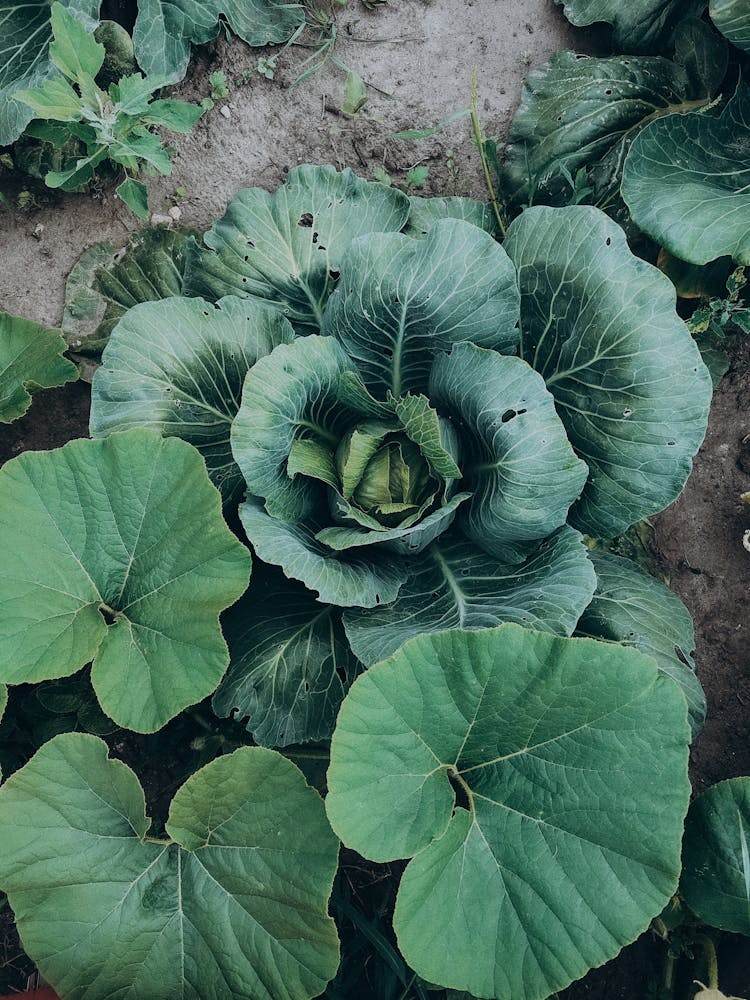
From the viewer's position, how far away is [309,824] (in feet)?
6.44

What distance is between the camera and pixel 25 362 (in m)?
2.53

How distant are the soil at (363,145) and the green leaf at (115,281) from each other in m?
0.08

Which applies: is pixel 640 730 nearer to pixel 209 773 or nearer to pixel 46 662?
pixel 209 773

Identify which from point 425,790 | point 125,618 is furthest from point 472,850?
point 125,618

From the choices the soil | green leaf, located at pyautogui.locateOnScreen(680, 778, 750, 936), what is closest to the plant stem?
the soil

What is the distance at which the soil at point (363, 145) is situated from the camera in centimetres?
282

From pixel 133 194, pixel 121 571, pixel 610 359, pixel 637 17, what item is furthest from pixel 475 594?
pixel 637 17

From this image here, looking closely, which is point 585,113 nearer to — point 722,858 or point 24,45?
point 24,45

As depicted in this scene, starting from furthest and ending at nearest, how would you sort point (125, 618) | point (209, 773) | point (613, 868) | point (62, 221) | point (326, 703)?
point (62, 221) < point (326, 703) < point (125, 618) < point (209, 773) < point (613, 868)

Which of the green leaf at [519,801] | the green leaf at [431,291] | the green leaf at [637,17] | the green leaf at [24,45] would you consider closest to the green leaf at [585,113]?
the green leaf at [637,17]

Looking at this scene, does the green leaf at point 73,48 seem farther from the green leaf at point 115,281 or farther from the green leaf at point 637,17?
the green leaf at point 637,17

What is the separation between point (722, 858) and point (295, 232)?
6.98ft

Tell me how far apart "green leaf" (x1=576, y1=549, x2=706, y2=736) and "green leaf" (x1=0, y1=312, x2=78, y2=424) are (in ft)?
5.73

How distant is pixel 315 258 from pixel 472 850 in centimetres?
165
